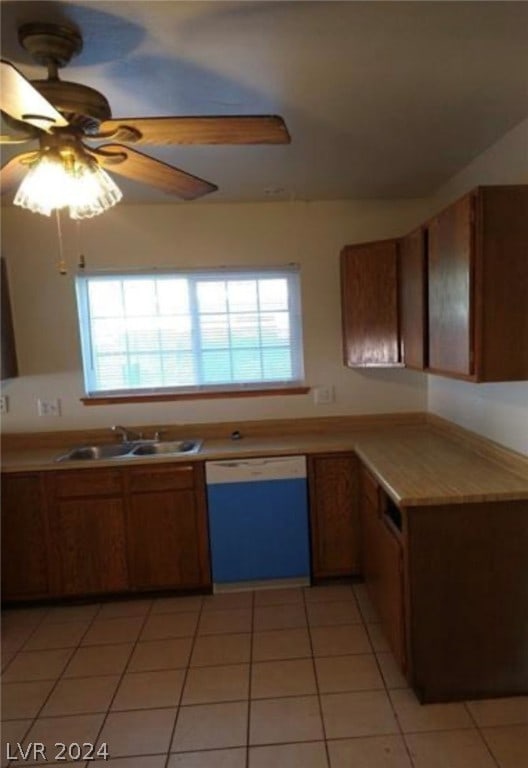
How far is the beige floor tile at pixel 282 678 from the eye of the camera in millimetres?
2037

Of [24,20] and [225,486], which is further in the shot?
[225,486]

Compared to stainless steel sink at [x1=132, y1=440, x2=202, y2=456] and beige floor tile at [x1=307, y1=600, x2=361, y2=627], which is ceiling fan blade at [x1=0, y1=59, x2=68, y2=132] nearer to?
stainless steel sink at [x1=132, y1=440, x2=202, y2=456]

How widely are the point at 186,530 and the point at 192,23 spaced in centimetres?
238

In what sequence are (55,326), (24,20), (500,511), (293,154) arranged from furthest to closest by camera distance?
(55,326)
(293,154)
(500,511)
(24,20)

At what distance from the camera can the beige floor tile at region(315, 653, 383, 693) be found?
6.72 feet

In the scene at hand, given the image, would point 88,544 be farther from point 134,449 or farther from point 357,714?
point 357,714

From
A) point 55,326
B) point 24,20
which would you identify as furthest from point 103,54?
point 55,326

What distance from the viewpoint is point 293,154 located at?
2.36 m

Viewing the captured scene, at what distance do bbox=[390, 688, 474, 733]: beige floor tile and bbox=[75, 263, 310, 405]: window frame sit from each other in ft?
6.08

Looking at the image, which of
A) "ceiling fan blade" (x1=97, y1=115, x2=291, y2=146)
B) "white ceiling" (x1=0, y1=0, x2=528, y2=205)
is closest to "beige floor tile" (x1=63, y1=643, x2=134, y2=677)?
"ceiling fan blade" (x1=97, y1=115, x2=291, y2=146)

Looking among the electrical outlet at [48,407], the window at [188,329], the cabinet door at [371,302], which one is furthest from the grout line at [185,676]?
the cabinet door at [371,302]

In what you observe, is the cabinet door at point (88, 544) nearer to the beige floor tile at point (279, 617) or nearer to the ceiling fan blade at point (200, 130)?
the beige floor tile at point (279, 617)

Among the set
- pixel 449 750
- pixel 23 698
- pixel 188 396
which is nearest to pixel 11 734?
pixel 23 698

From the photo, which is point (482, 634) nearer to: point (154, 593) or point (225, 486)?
point (225, 486)
